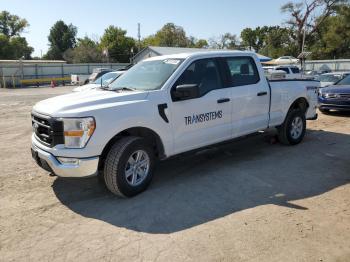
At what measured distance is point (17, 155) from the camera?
725 centimetres

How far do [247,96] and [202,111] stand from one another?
1167 mm

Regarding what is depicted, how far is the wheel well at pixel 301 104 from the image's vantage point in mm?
7762

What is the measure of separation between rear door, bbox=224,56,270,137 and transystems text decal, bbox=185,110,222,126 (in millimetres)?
418

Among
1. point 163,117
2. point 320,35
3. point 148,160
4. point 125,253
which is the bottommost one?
point 125,253

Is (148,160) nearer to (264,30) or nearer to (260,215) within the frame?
(260,215)

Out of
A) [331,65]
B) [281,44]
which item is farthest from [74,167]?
[281,44]

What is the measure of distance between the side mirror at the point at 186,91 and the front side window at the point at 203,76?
0.23 meters

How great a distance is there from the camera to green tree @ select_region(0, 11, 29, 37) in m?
83.9

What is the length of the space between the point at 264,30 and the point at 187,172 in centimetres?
9347

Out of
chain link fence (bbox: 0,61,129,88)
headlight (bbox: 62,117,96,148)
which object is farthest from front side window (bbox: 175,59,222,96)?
chain link fence (bbox: 0,61,129,88)

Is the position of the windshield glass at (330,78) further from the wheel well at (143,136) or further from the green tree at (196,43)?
the green tree at (196,43)

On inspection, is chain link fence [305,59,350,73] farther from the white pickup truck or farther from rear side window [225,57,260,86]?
the white pickup truck

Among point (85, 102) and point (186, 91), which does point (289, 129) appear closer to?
point (186, 91)

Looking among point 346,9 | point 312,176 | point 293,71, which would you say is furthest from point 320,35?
point 312,176
